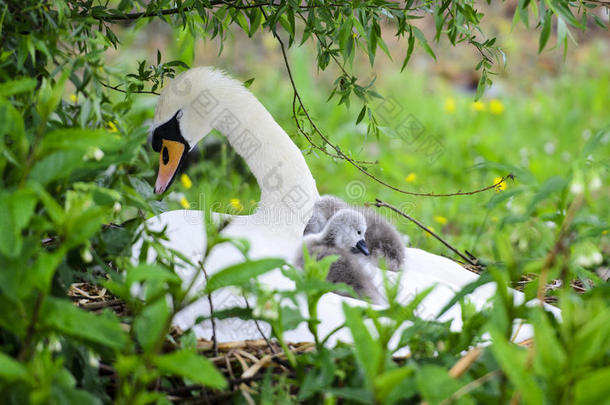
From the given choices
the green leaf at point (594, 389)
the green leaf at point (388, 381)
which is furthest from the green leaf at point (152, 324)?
the green leaf at point (594, 389)

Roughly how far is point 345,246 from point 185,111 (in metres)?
0.71

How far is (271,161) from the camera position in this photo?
2.33m

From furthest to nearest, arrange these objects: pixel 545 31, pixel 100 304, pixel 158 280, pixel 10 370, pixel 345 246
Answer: pixel 345 246 < pixel 100 304 < pixel 545 31 < pixel 158 280 < pixel 10 370

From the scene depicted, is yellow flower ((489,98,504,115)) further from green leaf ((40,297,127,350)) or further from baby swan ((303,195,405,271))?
green leaf ((40,297,127,350))

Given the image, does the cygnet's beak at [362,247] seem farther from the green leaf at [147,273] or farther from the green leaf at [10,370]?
the green leaf at [10,370]

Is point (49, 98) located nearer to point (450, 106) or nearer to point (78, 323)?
point (78, 323)

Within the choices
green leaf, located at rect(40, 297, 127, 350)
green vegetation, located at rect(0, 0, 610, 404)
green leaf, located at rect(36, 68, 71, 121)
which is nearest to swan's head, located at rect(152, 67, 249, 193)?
green vegetation, located at rect(0, 0, 610, 404)

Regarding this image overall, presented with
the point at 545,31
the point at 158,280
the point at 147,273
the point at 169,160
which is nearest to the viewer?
the point at 147,273

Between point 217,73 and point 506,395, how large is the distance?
1.56 meters

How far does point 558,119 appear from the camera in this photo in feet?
17.3

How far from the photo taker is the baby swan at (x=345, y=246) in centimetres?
212

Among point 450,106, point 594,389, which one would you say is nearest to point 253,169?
point 594,389

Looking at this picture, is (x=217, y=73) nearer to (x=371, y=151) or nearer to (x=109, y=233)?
(x=109, y=233)

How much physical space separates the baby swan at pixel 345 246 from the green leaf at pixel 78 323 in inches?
41.6
